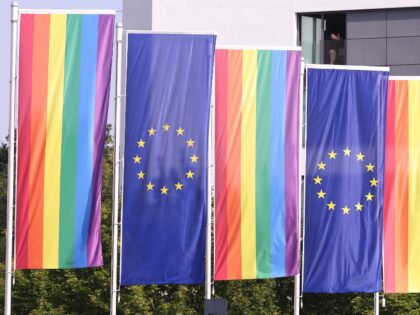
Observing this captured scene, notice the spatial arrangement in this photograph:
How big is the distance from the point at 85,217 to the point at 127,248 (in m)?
1.44

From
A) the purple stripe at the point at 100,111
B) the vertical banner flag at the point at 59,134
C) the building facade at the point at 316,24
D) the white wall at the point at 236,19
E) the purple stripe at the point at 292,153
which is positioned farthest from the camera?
the white wall at the point at 236,19

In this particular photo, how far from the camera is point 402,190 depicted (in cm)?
4012

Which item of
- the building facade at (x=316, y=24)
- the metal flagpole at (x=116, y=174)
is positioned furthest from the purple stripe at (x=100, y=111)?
the building facade at (x=316, y=24)

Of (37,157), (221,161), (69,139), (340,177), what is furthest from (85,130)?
(340,177)

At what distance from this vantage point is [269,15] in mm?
69125

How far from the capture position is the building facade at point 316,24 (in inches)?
2581

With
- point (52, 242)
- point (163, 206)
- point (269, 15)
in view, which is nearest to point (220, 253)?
point (163, 206)

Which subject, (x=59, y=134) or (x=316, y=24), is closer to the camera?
(x=59, y=134)

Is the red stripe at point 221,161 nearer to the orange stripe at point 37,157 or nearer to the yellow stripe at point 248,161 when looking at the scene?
the yellow stripe at point 248,161

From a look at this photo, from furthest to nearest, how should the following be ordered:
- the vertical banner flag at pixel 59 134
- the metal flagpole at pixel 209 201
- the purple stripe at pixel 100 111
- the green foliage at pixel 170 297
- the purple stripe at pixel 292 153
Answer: the green foliage at pixel 170 297 < the purple stripe at pixel 292 153 < the metal flagpole at pixel 209 201 < the purple stripe at pixel 100 111 < the vertical banner flag at pixel 59 134

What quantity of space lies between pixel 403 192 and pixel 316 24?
28685 mm

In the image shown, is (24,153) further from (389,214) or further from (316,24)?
(316,24)

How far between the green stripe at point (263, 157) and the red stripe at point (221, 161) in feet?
2.70

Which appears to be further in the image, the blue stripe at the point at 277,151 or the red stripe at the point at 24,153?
the blue stripe at the point at 277,151
